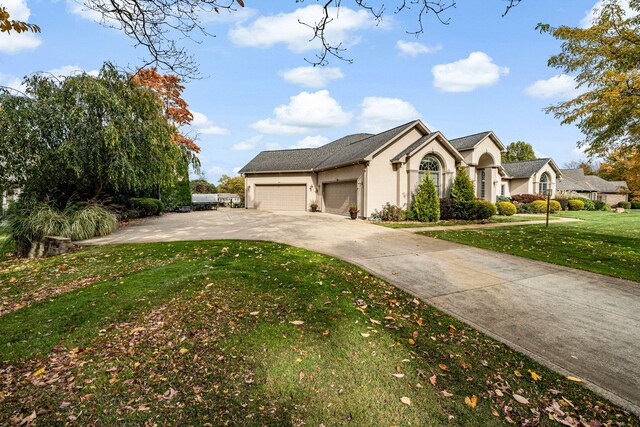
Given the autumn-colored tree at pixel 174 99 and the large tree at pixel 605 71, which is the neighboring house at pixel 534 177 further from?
the autumn-colored tree at pixel 174 99

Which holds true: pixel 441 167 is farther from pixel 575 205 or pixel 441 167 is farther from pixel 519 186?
pixel 575 205

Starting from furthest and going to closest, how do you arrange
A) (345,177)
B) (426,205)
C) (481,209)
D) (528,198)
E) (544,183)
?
(544,183)
(528,198)
(345,177)
(481,209)
(426,205)

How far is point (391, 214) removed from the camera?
50.8 feet

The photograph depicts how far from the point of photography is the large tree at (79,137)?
1027cm

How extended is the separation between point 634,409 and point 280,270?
191 inches

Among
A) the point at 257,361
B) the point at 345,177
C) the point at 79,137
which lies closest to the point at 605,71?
the point at 257,361

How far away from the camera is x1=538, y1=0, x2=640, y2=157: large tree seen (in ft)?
22.9

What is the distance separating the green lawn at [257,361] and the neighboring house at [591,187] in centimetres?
4076

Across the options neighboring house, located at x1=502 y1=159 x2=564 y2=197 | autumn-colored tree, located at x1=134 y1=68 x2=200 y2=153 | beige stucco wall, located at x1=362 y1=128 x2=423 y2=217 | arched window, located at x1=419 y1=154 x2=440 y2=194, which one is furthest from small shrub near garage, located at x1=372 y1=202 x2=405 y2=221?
neighboring house, located at x1=502 y1=159 x2=564 y2=197

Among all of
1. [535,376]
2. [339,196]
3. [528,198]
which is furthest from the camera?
[528,198]

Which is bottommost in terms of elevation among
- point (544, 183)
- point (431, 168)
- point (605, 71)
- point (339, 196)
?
point (339, 196)

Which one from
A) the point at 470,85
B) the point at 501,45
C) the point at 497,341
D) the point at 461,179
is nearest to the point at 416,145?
the point at 461,179

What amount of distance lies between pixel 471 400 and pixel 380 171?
554 inches

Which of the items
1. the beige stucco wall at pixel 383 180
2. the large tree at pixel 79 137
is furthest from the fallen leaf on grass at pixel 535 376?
Result: the large tree at pixel 79 137
